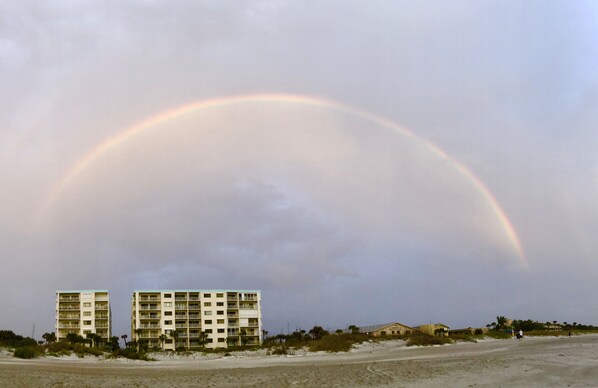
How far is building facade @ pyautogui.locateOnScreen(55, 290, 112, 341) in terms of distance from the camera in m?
144

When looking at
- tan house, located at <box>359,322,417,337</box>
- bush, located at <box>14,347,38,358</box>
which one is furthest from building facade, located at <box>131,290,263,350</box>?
bush, located at <box>14,347,38,358</box>

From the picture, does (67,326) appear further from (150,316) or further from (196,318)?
(196,318)

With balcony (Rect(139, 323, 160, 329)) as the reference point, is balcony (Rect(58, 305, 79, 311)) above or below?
above

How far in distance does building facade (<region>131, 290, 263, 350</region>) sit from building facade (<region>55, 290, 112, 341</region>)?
802 cm

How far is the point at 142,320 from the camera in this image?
148 meters

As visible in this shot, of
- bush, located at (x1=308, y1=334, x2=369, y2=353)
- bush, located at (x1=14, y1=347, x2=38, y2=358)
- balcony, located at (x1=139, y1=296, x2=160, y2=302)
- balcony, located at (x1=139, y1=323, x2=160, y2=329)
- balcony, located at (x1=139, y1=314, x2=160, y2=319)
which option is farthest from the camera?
balcony, located at (x1=139, y1=296, x2=160, y2=302)

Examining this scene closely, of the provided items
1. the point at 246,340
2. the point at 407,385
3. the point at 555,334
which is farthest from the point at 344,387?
the point at 246,340

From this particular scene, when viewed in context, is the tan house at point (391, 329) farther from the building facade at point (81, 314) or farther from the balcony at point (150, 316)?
the building facade at point (81, 314)

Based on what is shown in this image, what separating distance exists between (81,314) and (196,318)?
2911 centimetres

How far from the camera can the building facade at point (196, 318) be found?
146000mm

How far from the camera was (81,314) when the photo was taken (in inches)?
5738

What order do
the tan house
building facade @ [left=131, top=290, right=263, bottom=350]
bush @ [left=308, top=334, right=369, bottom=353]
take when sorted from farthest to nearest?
building facade @ [left=131, top=290, right=263, bottom=350]
the tan house
bush @ [left=308, top=334, right=369, bottom=353]

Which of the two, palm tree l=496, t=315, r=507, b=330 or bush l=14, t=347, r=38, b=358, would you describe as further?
palm tree l=496, t=315, r=507, b=330

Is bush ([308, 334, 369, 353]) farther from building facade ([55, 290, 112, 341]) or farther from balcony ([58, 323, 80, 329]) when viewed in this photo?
balcony ([58, 323, 80, 329])
